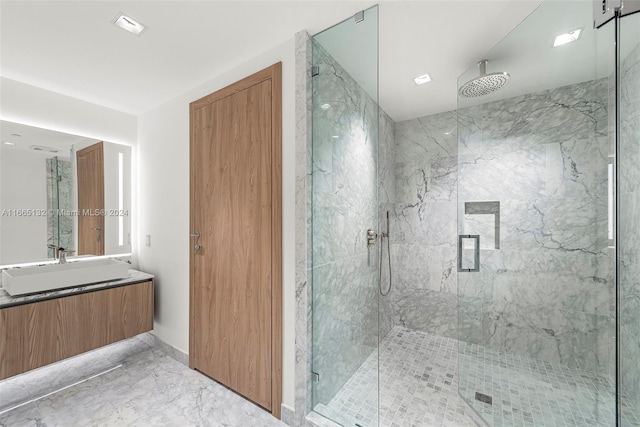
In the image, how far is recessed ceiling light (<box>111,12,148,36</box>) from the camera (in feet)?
4.71

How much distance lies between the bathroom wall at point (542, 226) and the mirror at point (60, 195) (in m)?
3.26

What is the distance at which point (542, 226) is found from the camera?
5.48 feet

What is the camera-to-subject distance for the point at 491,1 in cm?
132

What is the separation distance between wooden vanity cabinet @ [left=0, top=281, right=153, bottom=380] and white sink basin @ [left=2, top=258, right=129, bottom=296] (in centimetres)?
13

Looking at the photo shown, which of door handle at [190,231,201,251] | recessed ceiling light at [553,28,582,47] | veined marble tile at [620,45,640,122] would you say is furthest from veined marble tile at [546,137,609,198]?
door handle at [190,231,201,251]

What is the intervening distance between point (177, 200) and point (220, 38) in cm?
135

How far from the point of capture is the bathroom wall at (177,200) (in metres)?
1.58

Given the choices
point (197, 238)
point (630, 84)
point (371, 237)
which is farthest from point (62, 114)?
point (630, 84)

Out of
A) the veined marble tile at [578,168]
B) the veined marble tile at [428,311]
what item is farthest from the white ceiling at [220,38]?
the veined marble tile at [428,311]

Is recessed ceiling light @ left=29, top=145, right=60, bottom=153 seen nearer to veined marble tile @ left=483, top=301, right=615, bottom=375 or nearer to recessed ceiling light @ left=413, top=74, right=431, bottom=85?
recessed ceiling light @ left=413, top=74, right=431, bottom=85

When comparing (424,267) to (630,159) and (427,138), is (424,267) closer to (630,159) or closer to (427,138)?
(427,138)

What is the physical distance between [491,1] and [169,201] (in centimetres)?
266

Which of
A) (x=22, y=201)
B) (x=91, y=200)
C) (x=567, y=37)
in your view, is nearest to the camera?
(x=567, y=37)

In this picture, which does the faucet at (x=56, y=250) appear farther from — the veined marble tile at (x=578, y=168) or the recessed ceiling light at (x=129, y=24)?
the veined marble tile at (x=578, y=168)
